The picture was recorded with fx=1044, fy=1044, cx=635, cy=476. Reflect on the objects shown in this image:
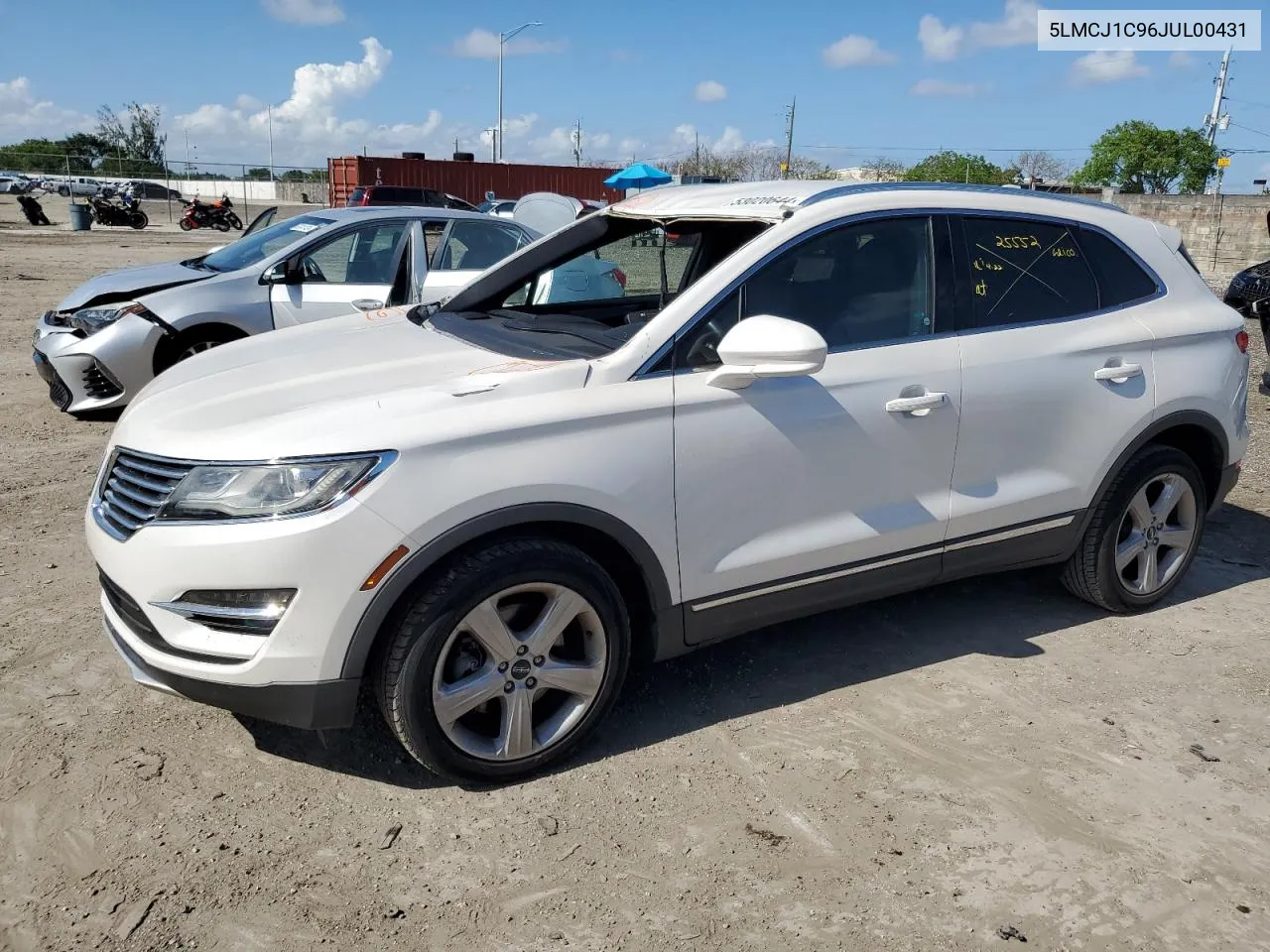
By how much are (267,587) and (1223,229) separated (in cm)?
3688

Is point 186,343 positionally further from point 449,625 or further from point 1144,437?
point 1144,437

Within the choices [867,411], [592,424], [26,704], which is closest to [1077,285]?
[867,411]

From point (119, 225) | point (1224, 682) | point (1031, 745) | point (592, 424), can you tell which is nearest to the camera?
point (592, 424)

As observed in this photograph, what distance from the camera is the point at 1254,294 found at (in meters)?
9.77

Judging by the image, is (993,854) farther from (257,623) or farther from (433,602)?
(257,623)

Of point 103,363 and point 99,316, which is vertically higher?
point 99,316

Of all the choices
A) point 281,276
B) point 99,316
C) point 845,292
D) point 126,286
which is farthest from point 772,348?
point 126,286

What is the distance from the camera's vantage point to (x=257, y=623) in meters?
2.81

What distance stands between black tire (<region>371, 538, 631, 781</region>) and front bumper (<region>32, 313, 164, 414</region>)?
508 cm

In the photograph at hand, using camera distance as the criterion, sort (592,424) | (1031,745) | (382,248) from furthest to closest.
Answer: (382,248) → (1031,745) → (592,424)

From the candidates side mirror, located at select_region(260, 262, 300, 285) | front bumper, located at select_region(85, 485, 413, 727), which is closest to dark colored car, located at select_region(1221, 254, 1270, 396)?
side mirror, located at select_region(260, 262, 300, 285)

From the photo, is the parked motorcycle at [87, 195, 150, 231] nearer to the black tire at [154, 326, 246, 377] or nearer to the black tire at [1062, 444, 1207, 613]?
the black tire at [154, 326, 246, 377]

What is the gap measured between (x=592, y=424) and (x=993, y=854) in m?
1.67

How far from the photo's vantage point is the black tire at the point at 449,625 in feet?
9.57
